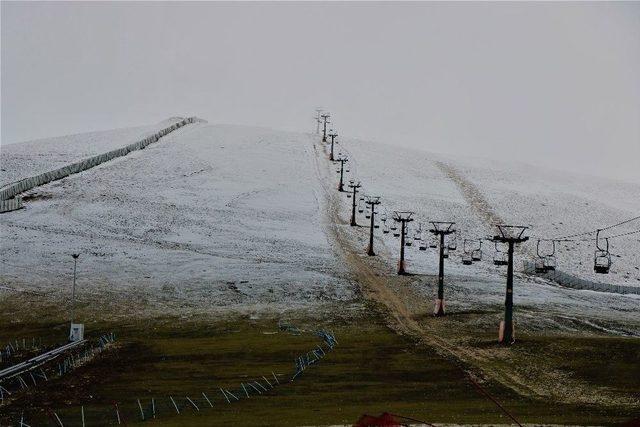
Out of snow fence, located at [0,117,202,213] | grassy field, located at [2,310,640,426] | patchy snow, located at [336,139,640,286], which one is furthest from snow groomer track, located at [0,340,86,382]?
snow fence, located at [0,117,202,213]

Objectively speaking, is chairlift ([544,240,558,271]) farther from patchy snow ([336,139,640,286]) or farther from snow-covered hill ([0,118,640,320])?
patchy snow ([336,139,640,286])

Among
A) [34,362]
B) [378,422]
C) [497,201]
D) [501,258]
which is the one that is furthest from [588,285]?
[378,422]

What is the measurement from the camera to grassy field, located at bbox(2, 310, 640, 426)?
2655 cm

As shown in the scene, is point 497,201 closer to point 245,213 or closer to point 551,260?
point 245,213

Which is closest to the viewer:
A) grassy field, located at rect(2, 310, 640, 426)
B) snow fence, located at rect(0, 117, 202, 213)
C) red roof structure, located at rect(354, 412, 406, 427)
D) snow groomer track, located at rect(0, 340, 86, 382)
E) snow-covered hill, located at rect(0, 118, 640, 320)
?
red roof structure, located at rect(354, 412, 406, 427)

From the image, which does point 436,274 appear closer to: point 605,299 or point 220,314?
point 605,299

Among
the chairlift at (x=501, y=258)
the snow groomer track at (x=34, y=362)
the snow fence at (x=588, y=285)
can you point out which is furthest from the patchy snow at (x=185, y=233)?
the snow fence at (x=588, y=285)

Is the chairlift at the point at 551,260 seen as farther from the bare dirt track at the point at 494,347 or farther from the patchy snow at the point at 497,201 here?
the patchy snow at the point at 497,201

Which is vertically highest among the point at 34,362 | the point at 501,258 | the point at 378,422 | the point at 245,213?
the point at 378,422

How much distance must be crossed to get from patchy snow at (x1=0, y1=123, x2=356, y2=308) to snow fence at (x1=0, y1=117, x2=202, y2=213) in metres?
1.69

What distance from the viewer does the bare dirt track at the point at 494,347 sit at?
3134 cm

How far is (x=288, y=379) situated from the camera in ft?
107

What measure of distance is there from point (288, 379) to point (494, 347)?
13.0 metres

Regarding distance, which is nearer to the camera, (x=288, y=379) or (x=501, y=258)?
(x=288, y=379)
